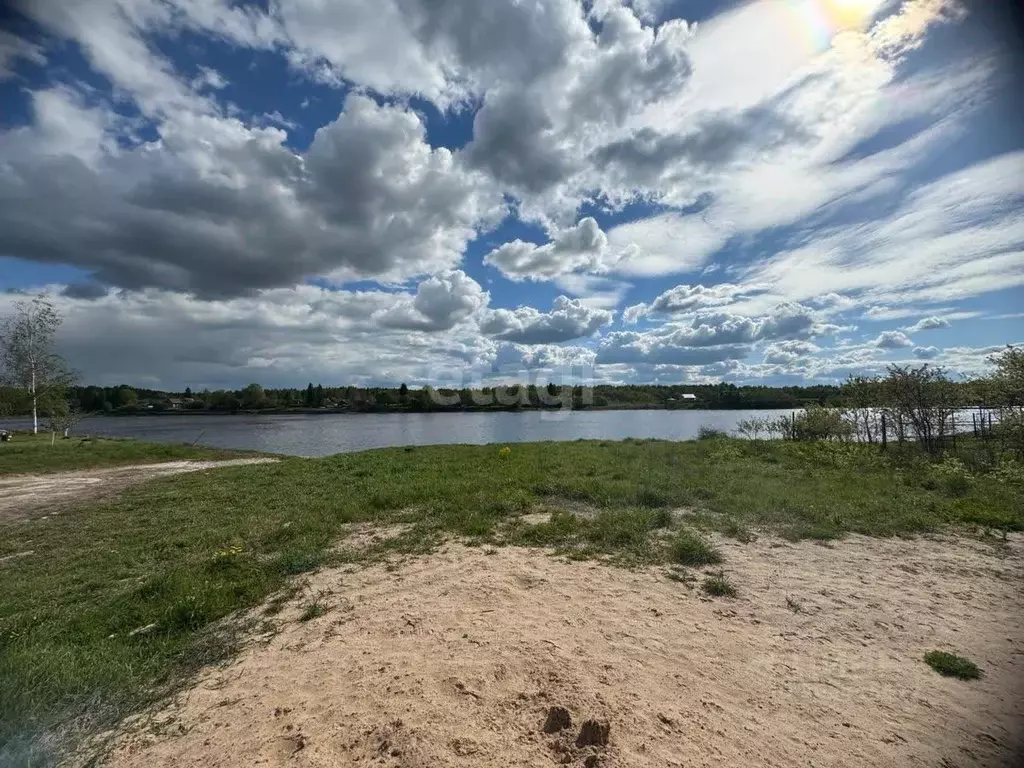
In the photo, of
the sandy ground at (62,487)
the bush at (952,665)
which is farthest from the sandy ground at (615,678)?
the sandy ground at (62,487)

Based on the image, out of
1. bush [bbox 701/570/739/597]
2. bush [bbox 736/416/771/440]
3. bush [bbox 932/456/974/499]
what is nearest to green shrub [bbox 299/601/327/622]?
bush [bbox 701/570/739/597]

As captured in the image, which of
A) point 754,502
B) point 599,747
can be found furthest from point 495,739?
point 754,502

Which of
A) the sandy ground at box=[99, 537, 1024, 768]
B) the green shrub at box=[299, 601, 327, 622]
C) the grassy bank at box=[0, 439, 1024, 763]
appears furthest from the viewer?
the green shrub at box=[299, 601, 327, 622]

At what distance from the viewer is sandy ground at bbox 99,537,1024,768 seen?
298 cm

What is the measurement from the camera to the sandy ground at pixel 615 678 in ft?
9.78

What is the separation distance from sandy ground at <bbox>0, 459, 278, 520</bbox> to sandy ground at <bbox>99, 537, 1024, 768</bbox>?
35.6ft

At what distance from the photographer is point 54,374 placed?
99.5ft

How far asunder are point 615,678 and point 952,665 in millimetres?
2770

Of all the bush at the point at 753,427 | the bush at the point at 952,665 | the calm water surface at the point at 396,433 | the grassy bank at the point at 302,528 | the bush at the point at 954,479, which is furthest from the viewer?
the calm water surface at the point at 396,433

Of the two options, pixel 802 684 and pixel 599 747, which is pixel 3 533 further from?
pixel 802 684

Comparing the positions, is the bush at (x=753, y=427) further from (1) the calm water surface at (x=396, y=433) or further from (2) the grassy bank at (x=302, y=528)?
(2) the grassy bank at (x=302, y=528)

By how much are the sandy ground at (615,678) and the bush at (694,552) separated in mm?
536

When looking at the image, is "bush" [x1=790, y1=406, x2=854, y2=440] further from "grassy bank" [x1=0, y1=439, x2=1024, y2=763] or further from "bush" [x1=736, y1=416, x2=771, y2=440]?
"grassy bank" [x1=0, y1=439, x2=1024, y2=763]

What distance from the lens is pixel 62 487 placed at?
49.0 ft
